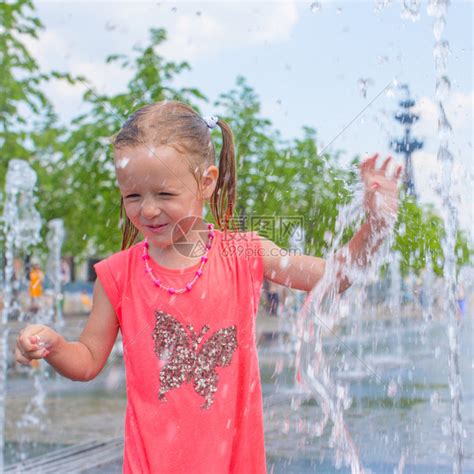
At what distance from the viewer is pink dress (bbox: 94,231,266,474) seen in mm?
1706

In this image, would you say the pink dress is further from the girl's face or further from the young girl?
the girl's face

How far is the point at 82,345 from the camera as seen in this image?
6.06 ft

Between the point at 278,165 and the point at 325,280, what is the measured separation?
831 cm

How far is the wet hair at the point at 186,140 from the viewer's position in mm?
1804

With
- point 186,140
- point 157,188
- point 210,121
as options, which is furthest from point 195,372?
point 210,121

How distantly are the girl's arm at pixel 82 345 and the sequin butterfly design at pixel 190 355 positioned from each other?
0.17m

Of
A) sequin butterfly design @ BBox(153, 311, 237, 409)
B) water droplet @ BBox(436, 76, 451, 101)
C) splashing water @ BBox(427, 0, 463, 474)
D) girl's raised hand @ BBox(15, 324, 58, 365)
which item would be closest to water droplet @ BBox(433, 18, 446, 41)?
splashing water @ BBox(427, 0, 463, 474)

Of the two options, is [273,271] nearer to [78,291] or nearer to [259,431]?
[259,431]

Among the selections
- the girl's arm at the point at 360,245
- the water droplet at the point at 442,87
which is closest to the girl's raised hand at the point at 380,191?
the girl's arm at the point at 360,245

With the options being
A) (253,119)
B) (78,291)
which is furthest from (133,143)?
(78,291)

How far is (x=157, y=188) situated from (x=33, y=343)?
1.37ft

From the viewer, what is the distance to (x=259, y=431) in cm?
179

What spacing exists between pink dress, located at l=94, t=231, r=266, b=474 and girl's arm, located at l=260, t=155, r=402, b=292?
40 mm

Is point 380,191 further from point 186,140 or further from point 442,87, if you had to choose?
point 442,87
